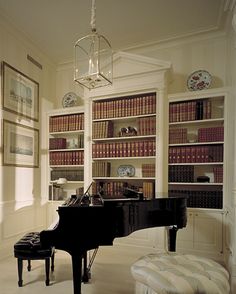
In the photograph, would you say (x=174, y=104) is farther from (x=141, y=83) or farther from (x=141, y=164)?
(x=141, y=164)

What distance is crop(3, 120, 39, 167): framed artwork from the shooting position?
3.29 metres

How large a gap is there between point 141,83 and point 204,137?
45.5 inches

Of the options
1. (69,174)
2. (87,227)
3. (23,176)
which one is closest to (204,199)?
(87,227)

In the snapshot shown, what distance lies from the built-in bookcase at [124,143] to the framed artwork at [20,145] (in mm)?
988

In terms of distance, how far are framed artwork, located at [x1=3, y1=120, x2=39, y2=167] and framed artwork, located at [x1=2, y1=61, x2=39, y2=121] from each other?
0.23 meters

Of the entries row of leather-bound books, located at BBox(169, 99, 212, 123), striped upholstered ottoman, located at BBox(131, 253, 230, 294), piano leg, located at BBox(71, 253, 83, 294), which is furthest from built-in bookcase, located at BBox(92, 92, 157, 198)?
piano leg, located at BBox(71, 253, 83, 294)

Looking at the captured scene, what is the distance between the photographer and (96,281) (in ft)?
8.34

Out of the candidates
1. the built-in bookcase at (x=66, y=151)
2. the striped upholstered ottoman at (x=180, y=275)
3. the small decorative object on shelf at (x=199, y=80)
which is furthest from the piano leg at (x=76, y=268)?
the small decorative object on shelf at (x=199, y=80)

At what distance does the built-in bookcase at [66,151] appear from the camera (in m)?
3.93

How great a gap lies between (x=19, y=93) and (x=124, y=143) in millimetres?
1722

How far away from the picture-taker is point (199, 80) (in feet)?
11.3

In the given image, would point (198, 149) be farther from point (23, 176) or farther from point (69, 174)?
point (23, 176)

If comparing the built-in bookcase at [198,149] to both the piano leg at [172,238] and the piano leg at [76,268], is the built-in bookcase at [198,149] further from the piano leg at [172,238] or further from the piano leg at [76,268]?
the piano leg at [76,268]

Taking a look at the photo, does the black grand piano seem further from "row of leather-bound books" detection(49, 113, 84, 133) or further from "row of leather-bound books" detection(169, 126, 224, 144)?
"row of leather-bound books" detection(49, 113, 84, 133)
